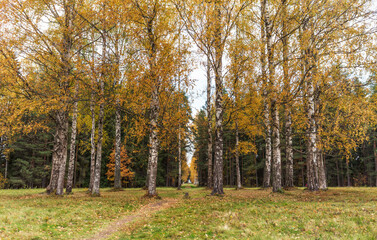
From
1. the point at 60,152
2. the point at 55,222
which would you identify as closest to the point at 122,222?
the point at 55,222

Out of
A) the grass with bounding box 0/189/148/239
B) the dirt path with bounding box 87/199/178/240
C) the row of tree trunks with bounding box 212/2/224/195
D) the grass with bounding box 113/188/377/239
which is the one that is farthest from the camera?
the row of tree trunks with bounding box 212/2/224/195

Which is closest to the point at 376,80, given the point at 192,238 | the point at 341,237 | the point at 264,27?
the point at 264,27

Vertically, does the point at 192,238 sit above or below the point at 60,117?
below

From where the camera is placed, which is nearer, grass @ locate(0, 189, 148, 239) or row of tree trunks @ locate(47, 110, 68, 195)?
grass @ locate(0, 189, 148, 239)

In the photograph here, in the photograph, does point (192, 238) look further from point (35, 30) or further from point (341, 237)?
point (35, 30)

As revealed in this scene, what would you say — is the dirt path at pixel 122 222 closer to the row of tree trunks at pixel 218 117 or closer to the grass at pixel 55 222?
the grass at pixel 55 222

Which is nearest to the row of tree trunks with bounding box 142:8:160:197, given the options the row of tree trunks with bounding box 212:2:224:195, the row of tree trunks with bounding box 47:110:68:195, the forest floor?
the row of tree trunks with bounding box 212:2:224:195

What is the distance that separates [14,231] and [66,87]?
34.5 ft

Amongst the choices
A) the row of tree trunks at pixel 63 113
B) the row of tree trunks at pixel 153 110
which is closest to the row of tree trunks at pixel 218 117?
the row of tree trunks at pixel 153 110

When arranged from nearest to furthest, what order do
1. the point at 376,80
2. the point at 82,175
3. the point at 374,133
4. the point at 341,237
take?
the point at 341,237, the point at 376,80, the point at 374,133, the point at 82,175

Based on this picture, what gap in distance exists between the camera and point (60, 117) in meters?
15.2

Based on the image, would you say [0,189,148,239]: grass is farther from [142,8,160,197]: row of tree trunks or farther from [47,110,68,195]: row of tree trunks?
[47,110,68,195]: row of tree trunks

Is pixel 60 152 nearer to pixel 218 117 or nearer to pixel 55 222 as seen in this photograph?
pixel 55 222

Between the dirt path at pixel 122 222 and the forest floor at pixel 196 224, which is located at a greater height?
the forest floor at pixel 196 224
